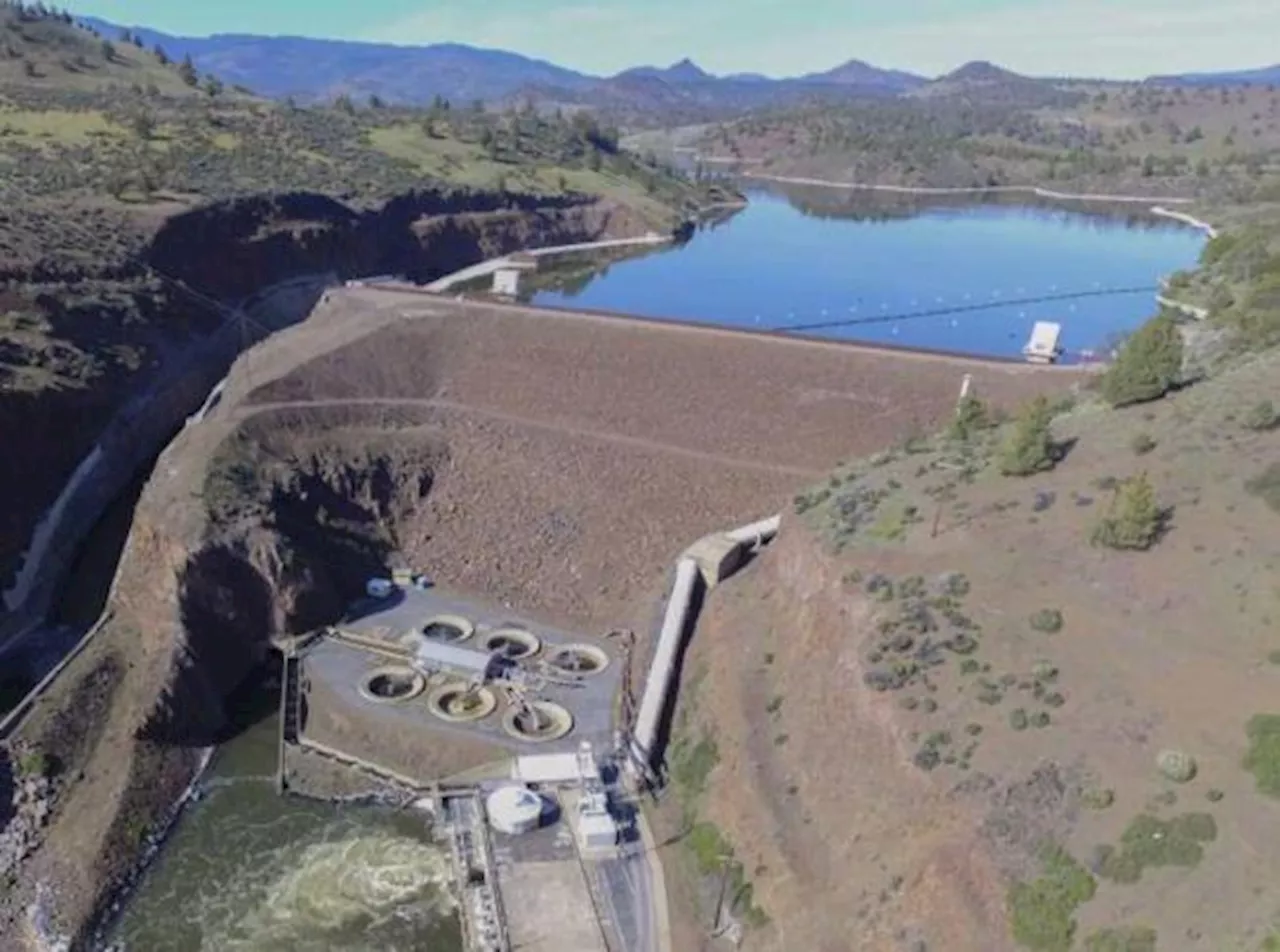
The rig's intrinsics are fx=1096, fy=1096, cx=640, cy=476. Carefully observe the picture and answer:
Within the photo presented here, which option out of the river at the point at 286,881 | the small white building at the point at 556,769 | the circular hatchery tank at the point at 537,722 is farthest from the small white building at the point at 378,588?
the small white building at the point at 556,769

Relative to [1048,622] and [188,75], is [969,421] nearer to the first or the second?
[1048,622]

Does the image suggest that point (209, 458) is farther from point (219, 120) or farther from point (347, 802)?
point (219, 120)

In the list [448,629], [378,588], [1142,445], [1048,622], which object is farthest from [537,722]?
[1142,445]

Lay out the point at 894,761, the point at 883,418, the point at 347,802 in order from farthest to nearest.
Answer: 1. the point at 883,418
2. the point at 347,802
3. the point at 894,761

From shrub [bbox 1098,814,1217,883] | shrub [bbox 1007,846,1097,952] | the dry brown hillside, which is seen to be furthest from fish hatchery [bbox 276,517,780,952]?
shrub [bbox 1098,814,1217,883]

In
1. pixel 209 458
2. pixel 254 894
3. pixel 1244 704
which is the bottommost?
pixel 254 894

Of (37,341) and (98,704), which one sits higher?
(37,341)

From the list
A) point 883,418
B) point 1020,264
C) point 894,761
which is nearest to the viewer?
point 894,761

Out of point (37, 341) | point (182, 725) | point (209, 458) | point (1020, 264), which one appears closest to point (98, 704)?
point (182, 725)

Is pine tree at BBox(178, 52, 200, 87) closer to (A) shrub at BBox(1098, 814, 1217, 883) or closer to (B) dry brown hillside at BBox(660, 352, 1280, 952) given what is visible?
(B) dry brown hillside at BBox(660, 352, 1280, 952)
